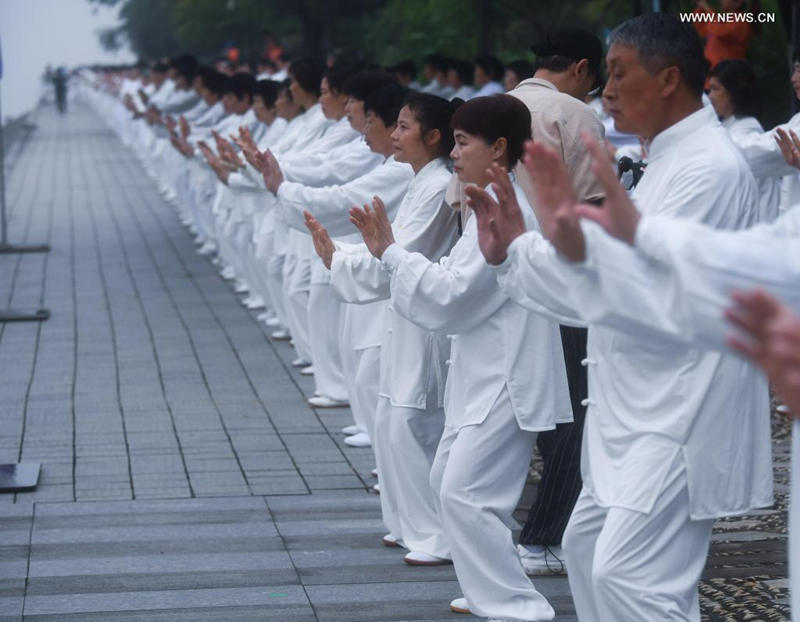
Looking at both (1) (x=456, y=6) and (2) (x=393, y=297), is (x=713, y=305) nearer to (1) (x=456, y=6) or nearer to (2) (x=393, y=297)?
(2) (x=393, y=297)

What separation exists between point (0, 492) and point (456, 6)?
858 inches

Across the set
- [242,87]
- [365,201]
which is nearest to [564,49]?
[365,201]

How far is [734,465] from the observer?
3.96 metres

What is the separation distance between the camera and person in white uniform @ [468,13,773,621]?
12.7ft

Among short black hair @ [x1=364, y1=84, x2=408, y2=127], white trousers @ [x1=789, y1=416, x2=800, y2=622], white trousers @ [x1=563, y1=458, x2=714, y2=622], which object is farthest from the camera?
short black hair @ [x1=364, y1=84, x2=408, y2=127]

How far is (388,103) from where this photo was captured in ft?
22.8

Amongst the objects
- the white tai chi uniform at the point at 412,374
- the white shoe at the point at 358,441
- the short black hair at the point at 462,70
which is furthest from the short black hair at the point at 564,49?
the short black hair at the point at 462,70

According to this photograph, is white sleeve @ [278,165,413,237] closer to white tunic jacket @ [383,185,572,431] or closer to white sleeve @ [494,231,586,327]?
white tunic jacket @ [383,185,572,431]

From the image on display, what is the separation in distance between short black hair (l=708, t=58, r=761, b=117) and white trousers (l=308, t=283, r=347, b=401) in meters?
2.63

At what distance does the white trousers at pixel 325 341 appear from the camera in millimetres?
9414

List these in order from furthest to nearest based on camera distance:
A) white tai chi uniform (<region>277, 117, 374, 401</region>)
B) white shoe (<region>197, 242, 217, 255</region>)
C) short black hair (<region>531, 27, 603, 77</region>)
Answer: white shoe (<region>197, 242, 217, 255</region>), white tai chi uniform (<region>277, 117, 374, 401</region>), short black hair (<region>531, 27, 603, 77</region>)

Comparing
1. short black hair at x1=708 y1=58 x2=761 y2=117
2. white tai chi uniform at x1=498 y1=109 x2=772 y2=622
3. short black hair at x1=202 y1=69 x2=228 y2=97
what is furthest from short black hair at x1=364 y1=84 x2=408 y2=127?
short black hair at x1=202 y1=69 x2=228 y2=97

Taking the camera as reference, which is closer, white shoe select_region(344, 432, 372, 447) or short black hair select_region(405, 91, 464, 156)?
short black hair select_region(405, 91, 464, 156)

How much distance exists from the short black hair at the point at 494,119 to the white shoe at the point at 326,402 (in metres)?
4.42
